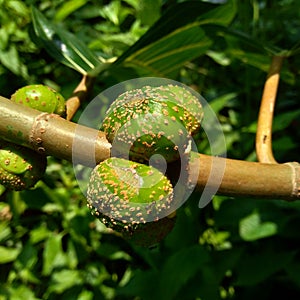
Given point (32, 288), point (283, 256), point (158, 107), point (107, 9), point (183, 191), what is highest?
point (158, 107)

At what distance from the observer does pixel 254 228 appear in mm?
1299

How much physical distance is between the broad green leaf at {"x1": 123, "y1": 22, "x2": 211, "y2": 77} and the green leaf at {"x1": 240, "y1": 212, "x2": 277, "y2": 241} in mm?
442

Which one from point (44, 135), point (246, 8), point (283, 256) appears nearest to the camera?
point (44, 135)

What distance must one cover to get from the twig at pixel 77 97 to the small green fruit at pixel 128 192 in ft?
0.67

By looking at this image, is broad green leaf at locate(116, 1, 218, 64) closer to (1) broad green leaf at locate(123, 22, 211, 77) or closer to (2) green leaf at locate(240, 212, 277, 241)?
(1) broad green leaf at locate(123, 22, 211, 77)

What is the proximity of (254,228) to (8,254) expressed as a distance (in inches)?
26.5

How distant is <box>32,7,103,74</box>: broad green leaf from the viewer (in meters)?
1.15

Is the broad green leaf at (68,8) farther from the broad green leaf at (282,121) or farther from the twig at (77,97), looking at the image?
the broad green leaf at (282,121)

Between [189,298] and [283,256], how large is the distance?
0.93ft

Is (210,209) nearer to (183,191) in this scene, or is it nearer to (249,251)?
(249,251)

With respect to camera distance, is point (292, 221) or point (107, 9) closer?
point (292, 221)

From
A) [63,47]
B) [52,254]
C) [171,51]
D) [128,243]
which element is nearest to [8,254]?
[52,254]

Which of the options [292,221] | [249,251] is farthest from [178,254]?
[292,221]

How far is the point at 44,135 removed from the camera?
2.48 feet
